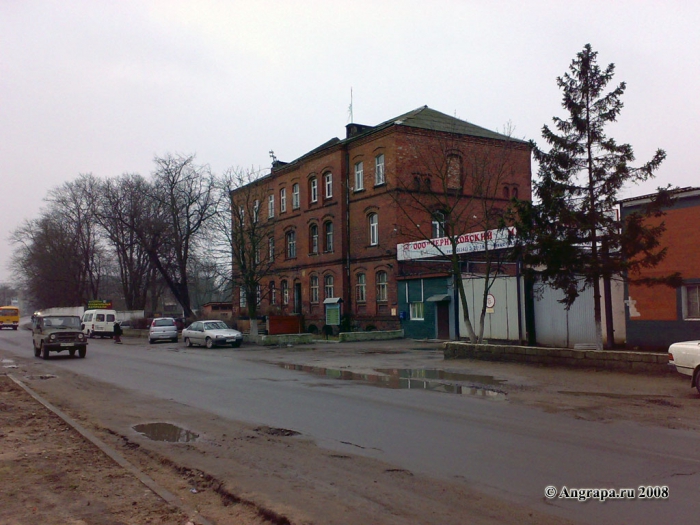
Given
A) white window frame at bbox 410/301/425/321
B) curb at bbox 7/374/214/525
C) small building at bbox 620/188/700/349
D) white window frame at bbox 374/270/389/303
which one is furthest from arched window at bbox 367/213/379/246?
curb at bbox 7/374/214/525

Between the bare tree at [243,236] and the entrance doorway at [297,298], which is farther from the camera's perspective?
the entrance doorway at [297,298]

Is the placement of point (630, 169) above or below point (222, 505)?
above

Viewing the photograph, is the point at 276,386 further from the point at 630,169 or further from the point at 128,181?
the point at 128,181

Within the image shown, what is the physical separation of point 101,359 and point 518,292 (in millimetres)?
17157

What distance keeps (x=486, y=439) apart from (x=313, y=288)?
40.3 m

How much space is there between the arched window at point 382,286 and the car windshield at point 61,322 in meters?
19.4

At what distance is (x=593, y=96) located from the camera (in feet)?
60.6

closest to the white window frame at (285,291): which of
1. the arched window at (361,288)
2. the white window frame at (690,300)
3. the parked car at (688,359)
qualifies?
the arched window at (361,288)

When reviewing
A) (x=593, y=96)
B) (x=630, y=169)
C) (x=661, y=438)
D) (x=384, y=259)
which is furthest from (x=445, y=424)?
(x=384, y=259)

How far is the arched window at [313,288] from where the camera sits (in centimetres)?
4866

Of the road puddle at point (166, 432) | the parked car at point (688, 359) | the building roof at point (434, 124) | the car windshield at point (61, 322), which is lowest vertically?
the road puddle at point (166, 432)

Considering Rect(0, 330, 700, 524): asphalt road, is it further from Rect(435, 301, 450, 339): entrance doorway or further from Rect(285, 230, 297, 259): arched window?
Rect(285, 230, 297, 259): arched window

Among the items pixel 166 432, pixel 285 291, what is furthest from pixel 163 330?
pixel 166 432

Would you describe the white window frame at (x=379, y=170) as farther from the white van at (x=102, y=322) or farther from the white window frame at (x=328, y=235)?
the white van at (x=102, y=322)
